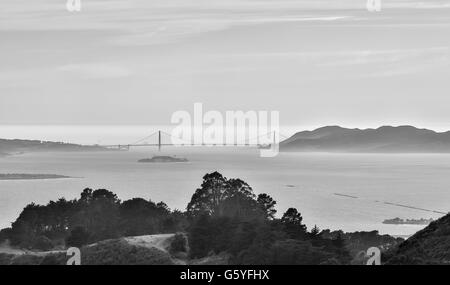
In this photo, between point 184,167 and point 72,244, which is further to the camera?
point 184,167

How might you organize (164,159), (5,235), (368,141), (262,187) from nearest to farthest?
(368,141) → (5,235) → (164,159) → (262,187)

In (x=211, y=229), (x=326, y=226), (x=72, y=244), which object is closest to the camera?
(x=211, y=229)

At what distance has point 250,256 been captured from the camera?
26141 mm

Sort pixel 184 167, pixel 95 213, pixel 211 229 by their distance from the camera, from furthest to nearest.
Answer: pixel 184 167, pixel 95 213, pixel 211 229

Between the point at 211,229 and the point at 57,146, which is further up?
the point at 57,146

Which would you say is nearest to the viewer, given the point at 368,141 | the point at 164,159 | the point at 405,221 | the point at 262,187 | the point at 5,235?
the point at 368,141

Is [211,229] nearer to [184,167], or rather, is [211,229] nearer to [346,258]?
[346,258]

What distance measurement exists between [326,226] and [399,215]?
1521 cm

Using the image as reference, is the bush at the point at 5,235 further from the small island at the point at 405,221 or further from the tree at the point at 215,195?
the small island at the point at 405,221

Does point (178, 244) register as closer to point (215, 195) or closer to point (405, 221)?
point (215, 195)

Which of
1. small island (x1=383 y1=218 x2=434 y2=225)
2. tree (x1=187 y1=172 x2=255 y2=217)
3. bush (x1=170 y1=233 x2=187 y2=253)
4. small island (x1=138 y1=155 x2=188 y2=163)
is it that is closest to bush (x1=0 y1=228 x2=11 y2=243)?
tree (x1=187 y1=172 x2=255 y2=217)

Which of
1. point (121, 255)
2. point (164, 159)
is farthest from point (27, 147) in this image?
point (164, 159)

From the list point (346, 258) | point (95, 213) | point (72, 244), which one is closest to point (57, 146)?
point (72, 244)

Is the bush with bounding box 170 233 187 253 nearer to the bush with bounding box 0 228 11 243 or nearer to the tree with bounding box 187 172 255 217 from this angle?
the tree with bounding box 187 172 255 217
